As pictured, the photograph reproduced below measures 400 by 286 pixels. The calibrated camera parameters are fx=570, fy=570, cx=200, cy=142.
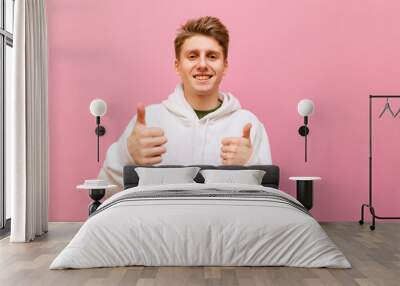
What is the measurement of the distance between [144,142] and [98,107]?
70cm

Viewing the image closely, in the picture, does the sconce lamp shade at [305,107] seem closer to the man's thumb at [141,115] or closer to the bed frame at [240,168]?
the bed frame at [240,168]

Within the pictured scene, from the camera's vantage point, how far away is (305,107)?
22.4ft

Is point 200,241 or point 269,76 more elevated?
point 269,76

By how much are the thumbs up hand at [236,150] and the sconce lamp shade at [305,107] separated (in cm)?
72

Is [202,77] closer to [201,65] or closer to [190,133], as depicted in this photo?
[201,65]

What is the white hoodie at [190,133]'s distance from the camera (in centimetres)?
691

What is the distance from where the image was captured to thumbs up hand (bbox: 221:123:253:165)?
6.93 metres

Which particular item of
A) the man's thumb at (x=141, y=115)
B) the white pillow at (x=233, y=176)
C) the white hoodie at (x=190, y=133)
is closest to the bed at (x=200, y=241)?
the white pillow at (x=233, y=176)

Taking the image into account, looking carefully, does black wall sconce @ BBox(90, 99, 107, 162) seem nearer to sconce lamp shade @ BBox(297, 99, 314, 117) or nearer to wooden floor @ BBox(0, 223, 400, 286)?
wooden floor @ BBox(0, 223, 400, 286)

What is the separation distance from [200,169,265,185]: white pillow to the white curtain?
1.85m

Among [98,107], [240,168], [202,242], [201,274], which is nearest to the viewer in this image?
[201,274]

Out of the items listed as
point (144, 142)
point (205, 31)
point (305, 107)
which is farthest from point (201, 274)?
point (205, 31)

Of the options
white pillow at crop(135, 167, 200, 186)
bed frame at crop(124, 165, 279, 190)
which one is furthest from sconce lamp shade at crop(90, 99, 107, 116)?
white pillow at crop(135, 167, 200, 186)

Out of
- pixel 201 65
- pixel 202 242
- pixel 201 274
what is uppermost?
pixel 201 65
